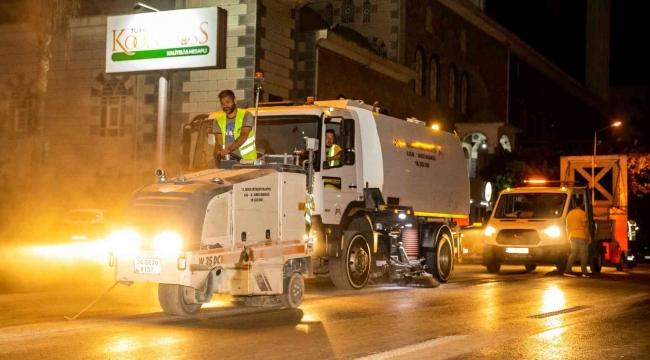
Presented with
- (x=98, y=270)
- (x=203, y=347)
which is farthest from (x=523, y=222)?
(x=203, y=347)

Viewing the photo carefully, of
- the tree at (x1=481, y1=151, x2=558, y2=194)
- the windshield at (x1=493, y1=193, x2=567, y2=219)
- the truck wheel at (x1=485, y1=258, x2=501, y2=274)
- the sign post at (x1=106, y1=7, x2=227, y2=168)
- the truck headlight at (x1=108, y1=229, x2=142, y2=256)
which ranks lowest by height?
the truck wheel at (x1=485, y1=258, x2=501, y2=274)

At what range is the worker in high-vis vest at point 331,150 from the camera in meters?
16.4

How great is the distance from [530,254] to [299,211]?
41.3ft

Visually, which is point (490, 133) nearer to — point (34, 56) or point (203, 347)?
point (34, 56)

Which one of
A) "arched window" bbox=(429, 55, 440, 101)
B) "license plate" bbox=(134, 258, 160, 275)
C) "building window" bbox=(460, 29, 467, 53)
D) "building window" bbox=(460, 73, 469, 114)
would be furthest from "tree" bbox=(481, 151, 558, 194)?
"license plate" bbox=(134, 258, 160, 275)

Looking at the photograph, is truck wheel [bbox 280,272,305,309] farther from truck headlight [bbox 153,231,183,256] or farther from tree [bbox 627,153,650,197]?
tree [bbox 627,153,650,197]

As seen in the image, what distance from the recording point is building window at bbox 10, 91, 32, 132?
36.3 meters

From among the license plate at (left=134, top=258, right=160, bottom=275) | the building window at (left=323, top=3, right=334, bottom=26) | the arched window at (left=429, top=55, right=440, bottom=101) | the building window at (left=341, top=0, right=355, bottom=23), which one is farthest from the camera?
the arched window at (left=429, top=55, right=440, bottom=101)

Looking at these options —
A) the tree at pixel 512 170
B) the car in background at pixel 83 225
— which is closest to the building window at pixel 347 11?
the tree at pixel 512 170

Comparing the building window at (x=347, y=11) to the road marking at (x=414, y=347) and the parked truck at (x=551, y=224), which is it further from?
the road marking at (x=414, y=347)

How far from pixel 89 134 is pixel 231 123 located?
22.6m

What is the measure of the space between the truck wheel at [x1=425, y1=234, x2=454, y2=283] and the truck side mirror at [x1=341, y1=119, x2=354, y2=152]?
4492mm

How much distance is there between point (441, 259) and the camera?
20562 mm

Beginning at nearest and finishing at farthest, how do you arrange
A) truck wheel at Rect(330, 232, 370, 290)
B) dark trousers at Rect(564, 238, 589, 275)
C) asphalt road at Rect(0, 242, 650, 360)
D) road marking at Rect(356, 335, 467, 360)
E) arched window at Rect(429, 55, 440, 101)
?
road marking at Rect(356, 335, 467, 360), asphalt road at Rect(0, 242, 650, 360), truck wheel at Rect(330, 232, 370, 290), dark trousers at Rect(564, 238, 589, 275), arched window at Rect(429, 55, 440, 101)
